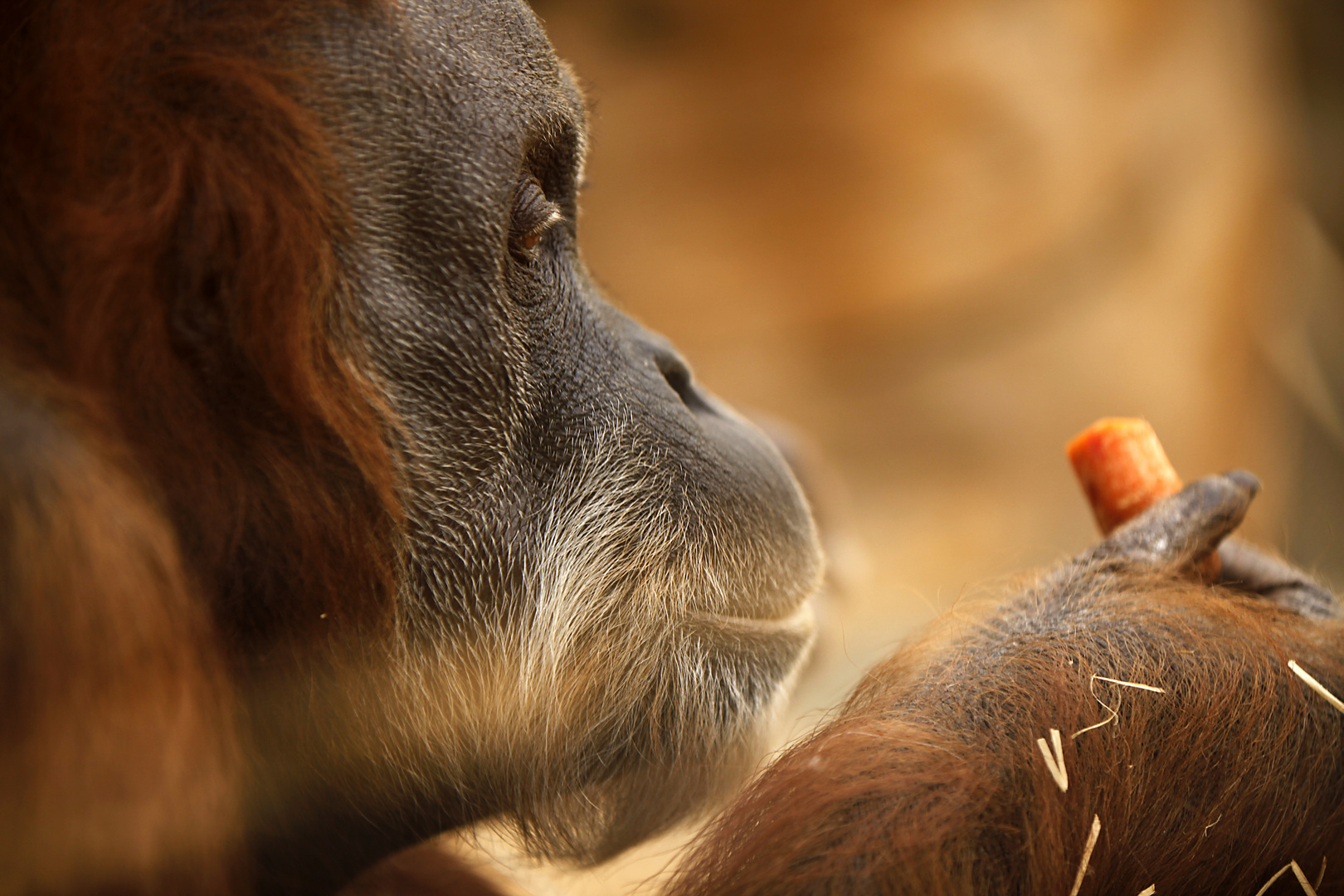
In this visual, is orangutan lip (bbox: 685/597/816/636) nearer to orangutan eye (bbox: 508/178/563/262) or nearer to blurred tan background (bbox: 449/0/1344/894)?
orangutan eye (bbox: 508/178/563/262)

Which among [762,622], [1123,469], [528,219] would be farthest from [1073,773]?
[528,219]

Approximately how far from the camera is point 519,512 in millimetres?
861

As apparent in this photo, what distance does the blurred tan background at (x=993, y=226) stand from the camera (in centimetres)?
357

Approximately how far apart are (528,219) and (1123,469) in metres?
0.76

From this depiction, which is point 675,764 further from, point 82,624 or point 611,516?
point 82,624

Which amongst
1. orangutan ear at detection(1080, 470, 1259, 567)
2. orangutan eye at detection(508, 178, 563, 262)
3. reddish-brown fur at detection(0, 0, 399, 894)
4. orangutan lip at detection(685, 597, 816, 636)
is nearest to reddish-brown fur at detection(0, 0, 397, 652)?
reddish-brown fur at detection(0, 0, 399, 894)

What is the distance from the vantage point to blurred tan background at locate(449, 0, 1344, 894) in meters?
3.57

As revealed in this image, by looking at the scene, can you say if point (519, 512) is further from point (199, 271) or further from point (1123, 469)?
Answer: point (1123, 469)

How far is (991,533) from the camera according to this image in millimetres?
3766

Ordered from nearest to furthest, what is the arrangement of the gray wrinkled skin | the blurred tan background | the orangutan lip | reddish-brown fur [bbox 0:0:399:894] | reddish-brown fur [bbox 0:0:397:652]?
reddish-brown fur [bbox 0:0:399:894]
reddish-brown fur [bbox 0:0:397:652]
the gray wrinkled skin
the orangutan lip
the blurred tan background

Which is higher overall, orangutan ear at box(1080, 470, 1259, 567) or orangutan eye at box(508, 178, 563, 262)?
orangutan eye at box(508, 178, 563, 262)

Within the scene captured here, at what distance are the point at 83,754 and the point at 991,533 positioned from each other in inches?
139

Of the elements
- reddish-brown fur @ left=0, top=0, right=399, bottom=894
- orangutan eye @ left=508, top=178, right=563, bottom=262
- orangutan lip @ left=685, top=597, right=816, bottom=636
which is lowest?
orangutan lip @ left=685, top=597, right=816, bottom=636

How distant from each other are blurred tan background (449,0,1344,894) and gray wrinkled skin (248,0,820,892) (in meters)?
2.50
